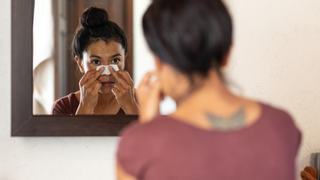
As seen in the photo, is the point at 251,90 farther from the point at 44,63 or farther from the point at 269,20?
the point at 44,63

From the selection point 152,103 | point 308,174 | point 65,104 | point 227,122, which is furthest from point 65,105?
point 308,174

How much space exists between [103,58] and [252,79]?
50 centimetres

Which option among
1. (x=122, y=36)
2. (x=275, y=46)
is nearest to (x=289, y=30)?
(x=275, y=46)

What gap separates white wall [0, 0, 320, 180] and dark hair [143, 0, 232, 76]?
1.75ft

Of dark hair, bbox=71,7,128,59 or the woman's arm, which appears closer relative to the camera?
the woman's arm

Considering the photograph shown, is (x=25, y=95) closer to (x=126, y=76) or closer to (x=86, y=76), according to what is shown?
(x=86, y=76)

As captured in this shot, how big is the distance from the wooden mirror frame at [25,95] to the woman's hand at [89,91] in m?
0.03

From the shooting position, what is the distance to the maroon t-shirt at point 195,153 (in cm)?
40

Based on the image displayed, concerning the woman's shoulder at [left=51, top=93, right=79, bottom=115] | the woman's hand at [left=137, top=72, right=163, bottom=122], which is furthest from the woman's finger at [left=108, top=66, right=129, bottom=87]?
the woman's hand at [left=137, top=72, right=163, bottom=122]

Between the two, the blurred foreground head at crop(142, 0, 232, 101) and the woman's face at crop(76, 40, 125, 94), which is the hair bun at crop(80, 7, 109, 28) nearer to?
the woman's face at crop(76, 40, 125, 94)

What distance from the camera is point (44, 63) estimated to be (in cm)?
95

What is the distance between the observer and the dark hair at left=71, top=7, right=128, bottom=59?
3.12ft

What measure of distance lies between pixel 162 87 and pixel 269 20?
0.70 meters

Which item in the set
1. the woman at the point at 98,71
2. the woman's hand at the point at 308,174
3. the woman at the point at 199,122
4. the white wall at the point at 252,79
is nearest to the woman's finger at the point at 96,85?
the woman at the point at 98,71
